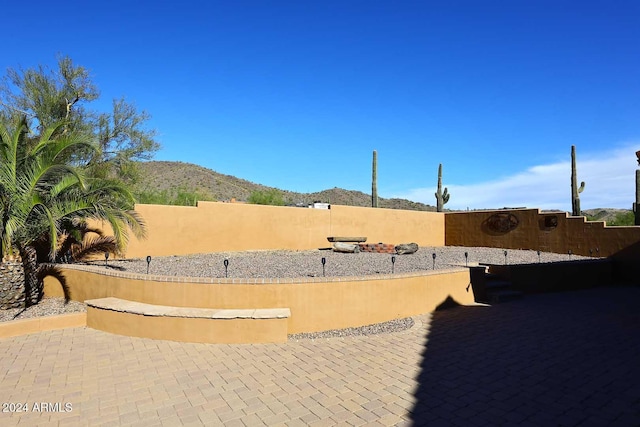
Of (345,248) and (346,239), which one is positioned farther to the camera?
(346,239)

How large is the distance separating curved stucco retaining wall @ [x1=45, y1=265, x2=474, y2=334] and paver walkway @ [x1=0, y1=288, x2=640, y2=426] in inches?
21.7

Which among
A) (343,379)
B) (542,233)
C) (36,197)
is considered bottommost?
(343,379)

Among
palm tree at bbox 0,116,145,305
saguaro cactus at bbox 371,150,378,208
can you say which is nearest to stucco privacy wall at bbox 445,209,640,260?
saguaro cactus at bbox 371,150,378,208

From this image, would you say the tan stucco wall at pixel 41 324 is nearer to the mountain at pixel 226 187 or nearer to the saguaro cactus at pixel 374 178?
the saguaro cactus at pixel 374 178

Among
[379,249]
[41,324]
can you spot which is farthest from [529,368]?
[379,249]

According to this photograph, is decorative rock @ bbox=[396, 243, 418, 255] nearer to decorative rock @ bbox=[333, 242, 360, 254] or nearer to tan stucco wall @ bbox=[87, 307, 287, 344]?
decorative rock @ bbox=[333, 242, 360, 254]

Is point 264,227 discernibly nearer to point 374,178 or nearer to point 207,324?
point 374,178

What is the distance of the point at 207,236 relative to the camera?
44.7 feet

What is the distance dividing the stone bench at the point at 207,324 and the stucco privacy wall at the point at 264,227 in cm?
684

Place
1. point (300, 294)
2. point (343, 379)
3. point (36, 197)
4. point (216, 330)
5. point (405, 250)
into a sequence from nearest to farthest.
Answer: point (343, 379)
point (216, 330)
point (300, 294)
point (36, 197)
point (405, 250)

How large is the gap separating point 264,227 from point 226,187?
86.7 ft

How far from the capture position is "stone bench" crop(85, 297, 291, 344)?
5.52m

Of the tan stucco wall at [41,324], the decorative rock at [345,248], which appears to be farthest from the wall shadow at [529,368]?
the decorative rock at [345,248]

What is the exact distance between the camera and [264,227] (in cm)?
1516
